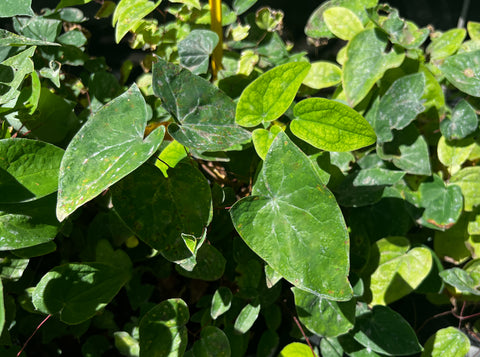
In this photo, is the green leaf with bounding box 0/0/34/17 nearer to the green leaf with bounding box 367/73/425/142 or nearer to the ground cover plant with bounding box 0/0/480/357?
the ground cover plant with bounding box 0/0/480/357

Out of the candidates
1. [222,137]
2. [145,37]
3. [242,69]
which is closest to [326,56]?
[242,69]

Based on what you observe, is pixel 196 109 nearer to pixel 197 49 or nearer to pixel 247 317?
pixel 197 49

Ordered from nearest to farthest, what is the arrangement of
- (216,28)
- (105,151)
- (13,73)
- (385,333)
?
(105,151), (13,73), (385,333), (216,28)

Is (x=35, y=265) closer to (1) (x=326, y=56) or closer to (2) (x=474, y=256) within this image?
(2) (x=474, y=256)

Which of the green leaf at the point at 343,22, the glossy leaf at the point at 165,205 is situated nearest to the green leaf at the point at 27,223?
the glossy leaf at the point at 165,205

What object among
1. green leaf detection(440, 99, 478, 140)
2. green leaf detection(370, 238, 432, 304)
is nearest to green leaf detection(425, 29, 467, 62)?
green leaf detection(440, 99, 478, 140)

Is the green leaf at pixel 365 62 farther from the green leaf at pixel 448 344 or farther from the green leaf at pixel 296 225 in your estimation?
the green leaf at pixel 448 344

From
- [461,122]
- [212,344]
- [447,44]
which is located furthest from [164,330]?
[447,44]
